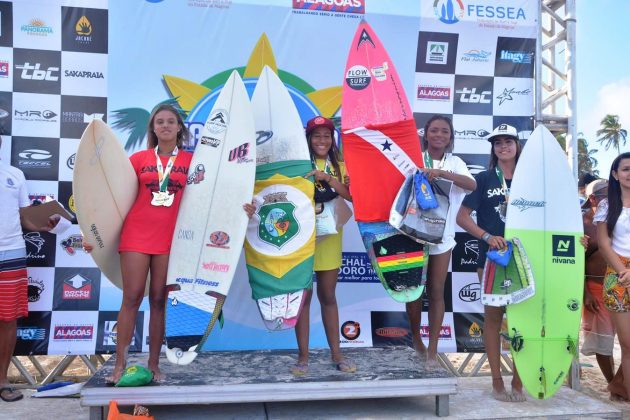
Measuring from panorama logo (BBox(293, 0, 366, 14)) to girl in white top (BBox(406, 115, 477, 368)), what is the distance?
1355mm

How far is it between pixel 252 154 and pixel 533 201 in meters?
1.81

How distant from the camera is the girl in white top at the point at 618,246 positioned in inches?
122

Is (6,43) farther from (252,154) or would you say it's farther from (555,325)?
(555,325)

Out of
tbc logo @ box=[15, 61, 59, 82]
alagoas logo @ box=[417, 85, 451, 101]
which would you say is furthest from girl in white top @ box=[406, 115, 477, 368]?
tbc logo @ box=[15, 61, 59, 82]

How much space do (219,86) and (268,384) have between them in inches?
89.8

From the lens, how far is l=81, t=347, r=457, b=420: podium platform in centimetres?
267

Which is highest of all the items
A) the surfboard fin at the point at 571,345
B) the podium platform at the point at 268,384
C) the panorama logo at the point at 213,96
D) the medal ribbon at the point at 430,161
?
the panorama logo at the point at 213,96

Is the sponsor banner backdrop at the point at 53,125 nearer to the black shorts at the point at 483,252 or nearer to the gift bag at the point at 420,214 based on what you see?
the gift bag at the point at 420,214

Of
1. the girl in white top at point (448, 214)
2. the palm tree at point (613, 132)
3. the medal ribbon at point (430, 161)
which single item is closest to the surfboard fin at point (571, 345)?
the girl in white top at point (448, 214)

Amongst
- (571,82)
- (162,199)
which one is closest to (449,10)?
(571,82)

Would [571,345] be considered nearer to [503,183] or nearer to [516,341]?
[516,341]

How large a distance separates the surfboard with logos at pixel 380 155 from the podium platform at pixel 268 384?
0.49 meters

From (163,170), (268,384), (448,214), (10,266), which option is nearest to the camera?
(268,384)

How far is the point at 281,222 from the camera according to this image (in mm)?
3041
